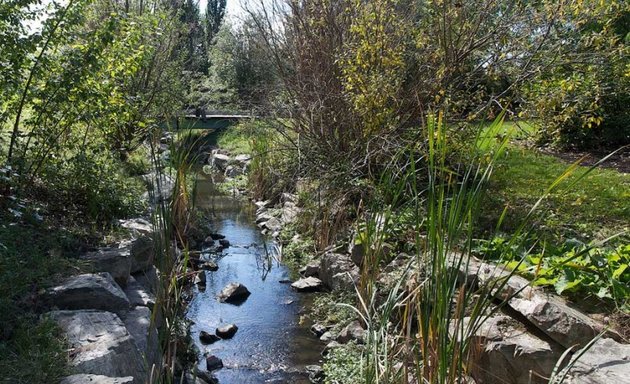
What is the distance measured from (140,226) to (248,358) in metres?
1.82

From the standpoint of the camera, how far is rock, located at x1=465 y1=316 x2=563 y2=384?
3.37 m

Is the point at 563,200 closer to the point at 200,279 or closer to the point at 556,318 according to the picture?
the point at 556,318

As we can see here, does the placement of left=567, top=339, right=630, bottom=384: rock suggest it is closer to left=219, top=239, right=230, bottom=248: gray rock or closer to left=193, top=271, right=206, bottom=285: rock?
left=193, top=271, right=206, bottom=285: rock

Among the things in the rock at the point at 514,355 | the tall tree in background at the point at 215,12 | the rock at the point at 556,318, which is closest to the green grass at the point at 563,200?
the rock at the point at 556,318

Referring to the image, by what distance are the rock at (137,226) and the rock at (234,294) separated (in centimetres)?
114

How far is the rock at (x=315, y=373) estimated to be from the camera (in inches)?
181

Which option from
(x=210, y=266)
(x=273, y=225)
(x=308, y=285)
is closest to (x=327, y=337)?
(x=308, y=285)

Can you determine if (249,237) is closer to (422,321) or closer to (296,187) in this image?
(296,187)

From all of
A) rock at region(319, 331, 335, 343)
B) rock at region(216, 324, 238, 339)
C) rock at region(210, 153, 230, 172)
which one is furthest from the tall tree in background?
rock at region(319, 331, 335, 343)

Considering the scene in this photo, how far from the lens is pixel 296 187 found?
9320mm

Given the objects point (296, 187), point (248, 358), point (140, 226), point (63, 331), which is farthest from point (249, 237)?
point (63, 331)

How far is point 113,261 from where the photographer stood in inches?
188

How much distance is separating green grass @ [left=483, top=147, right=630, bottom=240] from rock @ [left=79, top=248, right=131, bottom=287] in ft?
10.6

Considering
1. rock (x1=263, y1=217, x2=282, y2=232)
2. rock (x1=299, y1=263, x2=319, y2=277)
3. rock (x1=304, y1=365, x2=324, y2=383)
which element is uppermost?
rock (x1=263, y1=217, x2=282, y2=232)
